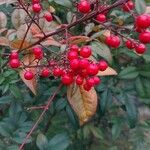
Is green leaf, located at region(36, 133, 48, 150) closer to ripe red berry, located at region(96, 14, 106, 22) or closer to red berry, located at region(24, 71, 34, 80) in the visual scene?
red berry, located at region(24, 71, 34, 80)

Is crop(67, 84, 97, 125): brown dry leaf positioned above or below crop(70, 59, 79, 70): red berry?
below

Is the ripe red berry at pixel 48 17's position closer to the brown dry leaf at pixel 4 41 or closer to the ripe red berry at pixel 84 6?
the brown dry leaf at pixel 4 41

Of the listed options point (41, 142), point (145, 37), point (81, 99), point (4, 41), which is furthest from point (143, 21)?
point (41, 142)

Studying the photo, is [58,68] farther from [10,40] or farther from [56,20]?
[56,20]

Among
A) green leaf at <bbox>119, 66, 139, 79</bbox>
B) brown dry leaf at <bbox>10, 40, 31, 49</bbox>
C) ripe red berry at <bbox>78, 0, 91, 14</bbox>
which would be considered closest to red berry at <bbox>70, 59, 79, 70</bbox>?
ripe red berry at <bbox>78, 0, 91, 14</bbox>

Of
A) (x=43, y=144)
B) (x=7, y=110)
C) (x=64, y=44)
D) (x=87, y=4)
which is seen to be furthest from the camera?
(x=7, y=110)

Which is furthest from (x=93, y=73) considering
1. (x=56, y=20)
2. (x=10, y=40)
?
(x=56, y=20)
